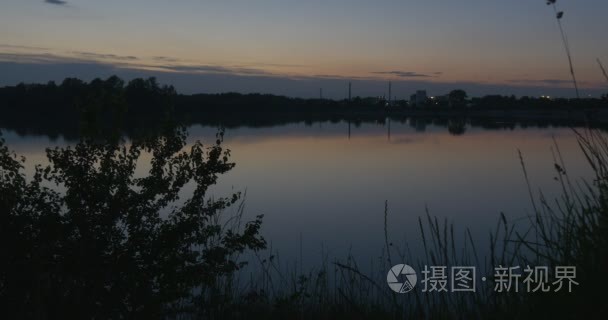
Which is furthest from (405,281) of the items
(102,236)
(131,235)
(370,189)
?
(370,189)

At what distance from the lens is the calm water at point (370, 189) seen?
45.1ft

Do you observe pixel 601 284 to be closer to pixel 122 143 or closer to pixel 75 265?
pixel 75 265

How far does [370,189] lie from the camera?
21453mm

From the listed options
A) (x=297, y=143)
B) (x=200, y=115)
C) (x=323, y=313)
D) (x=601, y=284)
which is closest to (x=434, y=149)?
(x=297, y=143)

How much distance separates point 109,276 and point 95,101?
57.2 inches

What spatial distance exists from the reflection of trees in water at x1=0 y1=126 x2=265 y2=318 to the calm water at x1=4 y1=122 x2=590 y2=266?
2.03 m

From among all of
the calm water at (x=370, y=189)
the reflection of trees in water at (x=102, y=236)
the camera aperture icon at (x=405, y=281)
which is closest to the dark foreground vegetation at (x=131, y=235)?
the reflection of trees in water at (x=102, y=236)

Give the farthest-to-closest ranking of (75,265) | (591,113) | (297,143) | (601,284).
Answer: (297,143) → (75,265) → (591,113) → (601,284)

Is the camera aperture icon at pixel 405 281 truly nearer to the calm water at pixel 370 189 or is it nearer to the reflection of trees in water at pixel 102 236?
the calm water at pixel 370 189

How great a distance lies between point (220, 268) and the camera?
5.24 meters

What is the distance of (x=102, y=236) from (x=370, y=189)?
1723 cm

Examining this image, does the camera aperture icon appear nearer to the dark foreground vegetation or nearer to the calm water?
the dark foreground vegetation

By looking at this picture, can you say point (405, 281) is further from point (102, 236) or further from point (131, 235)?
point (102, 236)

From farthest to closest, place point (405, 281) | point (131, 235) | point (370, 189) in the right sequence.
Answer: point (370, 189)
point (405, 281)
point (131, 235)
